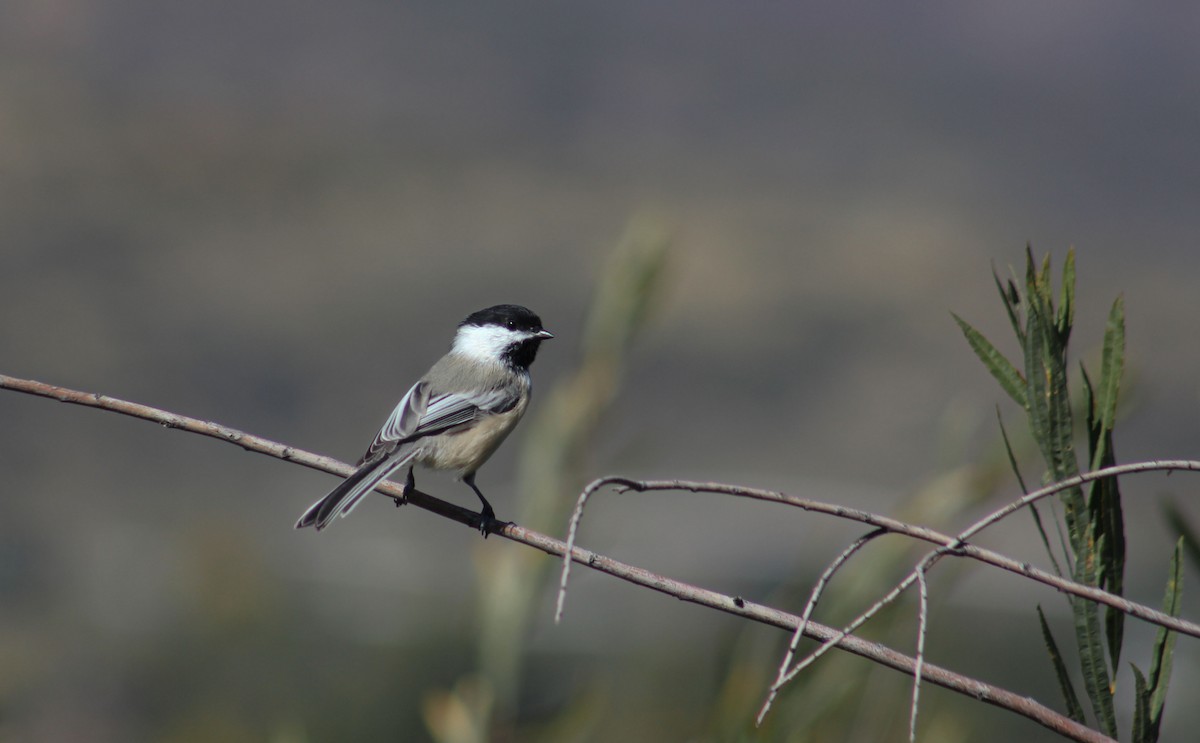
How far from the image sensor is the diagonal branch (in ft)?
3.46

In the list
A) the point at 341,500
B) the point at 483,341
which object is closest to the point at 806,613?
the point at 341,500

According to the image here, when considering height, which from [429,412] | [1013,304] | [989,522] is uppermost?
[1013,304]

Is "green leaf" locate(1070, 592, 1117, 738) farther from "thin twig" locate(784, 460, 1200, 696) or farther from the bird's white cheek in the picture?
the bird's white cheek

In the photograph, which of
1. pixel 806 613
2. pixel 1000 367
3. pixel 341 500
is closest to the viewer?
pixel 806 613

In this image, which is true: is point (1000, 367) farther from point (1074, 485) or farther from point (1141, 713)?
point (1141, 713)

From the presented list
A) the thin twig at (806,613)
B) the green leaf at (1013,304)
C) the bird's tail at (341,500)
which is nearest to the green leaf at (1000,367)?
the green leaf at (1013,304)

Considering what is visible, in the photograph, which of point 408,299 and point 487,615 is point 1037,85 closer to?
point 408,299

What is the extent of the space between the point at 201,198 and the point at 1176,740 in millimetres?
59117

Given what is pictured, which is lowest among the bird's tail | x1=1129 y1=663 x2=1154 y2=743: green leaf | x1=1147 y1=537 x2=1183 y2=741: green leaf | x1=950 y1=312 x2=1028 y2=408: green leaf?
the bird's tail

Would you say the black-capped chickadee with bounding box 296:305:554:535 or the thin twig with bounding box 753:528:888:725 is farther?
the black-capped chickadee with bounding box 296:305:554:535

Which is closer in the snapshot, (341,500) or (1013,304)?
(1013,304)

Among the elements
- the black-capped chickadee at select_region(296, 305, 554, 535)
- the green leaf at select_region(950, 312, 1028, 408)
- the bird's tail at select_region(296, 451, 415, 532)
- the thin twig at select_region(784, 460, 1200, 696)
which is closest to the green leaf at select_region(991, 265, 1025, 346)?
the green leaf at select_region(950, 312, 1028, 408)

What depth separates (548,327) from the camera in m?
24.6

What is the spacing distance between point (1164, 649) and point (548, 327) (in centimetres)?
2350
